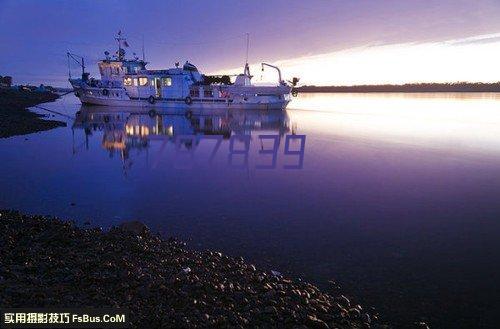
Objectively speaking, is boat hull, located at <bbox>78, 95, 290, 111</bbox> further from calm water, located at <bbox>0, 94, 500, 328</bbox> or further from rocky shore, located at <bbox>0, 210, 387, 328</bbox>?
rocky shore, located at <bbox>0, 210, 387, 328</bbox>

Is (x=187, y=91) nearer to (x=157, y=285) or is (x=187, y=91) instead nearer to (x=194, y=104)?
(x=194, y=104)

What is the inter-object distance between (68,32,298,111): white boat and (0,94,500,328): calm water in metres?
38.2

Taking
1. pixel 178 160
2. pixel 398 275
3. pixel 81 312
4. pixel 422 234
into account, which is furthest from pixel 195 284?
pixel 178 160

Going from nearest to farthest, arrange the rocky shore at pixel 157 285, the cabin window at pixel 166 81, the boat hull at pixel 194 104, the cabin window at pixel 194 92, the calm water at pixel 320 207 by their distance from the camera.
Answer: the rocky shore at pixel 157 285 < the calm water at pixel 320 207 < the cabin window at pixel 166 81 < the cabin window at pixel 194 92 < the boat hull at pixel 194 104

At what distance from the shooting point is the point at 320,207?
1186 cm

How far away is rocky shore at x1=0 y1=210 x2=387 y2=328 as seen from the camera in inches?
207

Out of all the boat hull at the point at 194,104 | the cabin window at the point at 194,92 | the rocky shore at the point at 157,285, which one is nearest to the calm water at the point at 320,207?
the rocky shore at the point at 157,285

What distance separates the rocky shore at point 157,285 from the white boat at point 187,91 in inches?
2160

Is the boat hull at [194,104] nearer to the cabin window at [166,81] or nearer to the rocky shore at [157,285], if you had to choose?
the cabin window at [166,81]

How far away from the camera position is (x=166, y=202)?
11.9 m

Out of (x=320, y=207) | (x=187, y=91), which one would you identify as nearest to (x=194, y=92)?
(x=187, y=91)

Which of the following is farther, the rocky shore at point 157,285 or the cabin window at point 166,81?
the cabin window at point 166,81

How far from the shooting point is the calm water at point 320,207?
281 inches

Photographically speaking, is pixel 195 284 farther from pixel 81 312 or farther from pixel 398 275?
pixel 398 275
